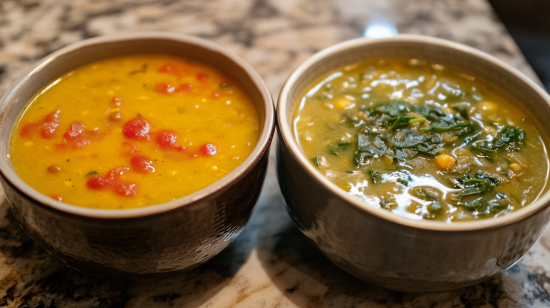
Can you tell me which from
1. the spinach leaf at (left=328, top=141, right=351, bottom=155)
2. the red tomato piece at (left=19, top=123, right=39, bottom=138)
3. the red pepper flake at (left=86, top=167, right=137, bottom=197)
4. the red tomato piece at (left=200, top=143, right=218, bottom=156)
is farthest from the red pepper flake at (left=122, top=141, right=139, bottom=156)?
the spinach leaf at (left=328, top=141, right=351, bottom=155)

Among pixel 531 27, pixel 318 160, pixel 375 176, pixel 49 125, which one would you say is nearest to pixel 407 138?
pixel 375 176

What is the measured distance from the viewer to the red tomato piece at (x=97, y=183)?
62.1 inches

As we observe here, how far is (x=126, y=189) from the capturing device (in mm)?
1568

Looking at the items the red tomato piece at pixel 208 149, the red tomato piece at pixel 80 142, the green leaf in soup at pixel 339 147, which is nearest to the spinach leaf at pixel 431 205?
the green leaf in soup at pixel 339 147

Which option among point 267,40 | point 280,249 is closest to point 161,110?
point 280,249

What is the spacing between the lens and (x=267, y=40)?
3002mm

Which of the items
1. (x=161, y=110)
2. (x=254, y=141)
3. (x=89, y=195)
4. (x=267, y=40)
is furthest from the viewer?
(x=267, y=40)

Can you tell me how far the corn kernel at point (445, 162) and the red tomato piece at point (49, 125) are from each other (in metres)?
1.46

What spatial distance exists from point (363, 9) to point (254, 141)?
1941 mm

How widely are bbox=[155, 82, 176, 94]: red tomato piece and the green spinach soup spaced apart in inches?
21.7

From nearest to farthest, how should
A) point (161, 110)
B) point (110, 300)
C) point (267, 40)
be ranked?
1. point (110, 300)
2. point (161, 110)
3. point (267, 40)

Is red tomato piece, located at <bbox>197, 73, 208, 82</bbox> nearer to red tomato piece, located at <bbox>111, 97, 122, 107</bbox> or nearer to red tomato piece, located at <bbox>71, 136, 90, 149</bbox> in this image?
red tomato piece, located at <bbox>111, 97, 122, 107</bbox>

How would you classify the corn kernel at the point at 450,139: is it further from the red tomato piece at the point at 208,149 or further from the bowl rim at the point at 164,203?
the red tomato piece at the point at 208,149

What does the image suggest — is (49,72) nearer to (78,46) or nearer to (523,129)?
(78,46)
